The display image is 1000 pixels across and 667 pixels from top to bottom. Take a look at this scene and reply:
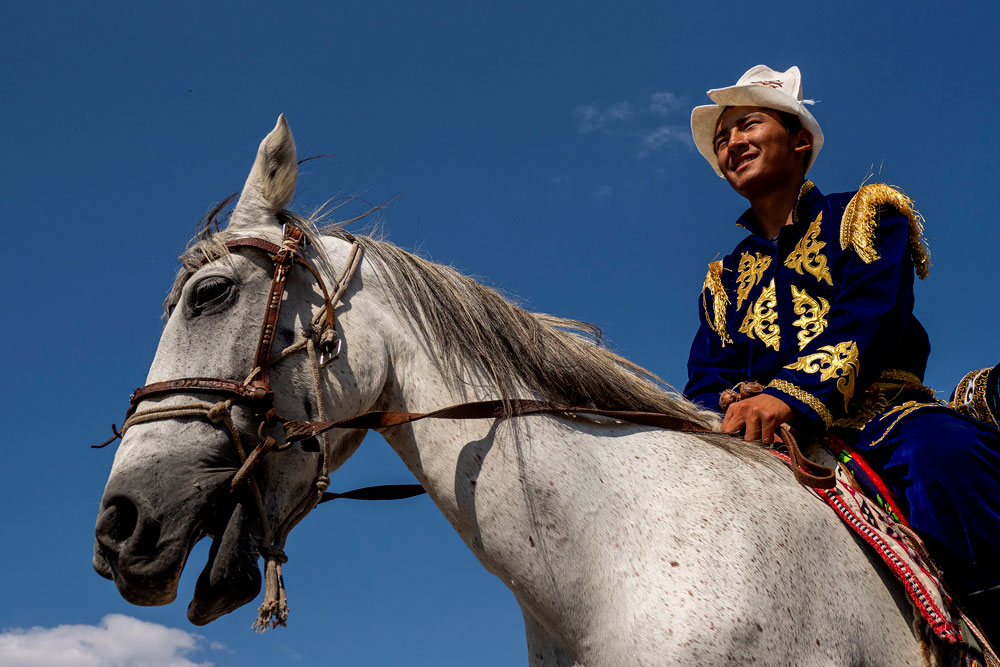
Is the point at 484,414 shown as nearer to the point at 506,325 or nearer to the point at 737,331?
the point at 506,325

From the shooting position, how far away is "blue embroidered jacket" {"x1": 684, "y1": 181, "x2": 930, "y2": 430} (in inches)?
139

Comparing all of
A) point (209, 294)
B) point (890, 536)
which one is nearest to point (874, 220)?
point (890, 536)

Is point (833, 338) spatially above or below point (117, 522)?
above

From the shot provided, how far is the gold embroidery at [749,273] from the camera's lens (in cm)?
432

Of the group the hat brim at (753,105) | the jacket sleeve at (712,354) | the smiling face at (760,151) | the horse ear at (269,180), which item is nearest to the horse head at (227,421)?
the horse ear at (269,180)

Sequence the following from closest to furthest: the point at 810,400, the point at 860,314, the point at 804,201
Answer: the point at 810,400, the point at 860,314, the point at 804,201

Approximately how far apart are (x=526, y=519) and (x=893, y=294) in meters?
1.93

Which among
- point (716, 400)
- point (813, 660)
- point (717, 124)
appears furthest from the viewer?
point (717, 124)

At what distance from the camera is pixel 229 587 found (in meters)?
3.00

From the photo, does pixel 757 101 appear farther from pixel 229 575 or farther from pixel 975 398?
pixel 229 575

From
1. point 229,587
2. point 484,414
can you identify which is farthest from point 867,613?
point 229,587

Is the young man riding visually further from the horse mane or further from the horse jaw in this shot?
the horse jaw

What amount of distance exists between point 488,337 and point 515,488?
2.26 feet

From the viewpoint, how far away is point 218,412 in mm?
3016
